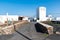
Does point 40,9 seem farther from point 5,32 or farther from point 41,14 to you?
point 5,32

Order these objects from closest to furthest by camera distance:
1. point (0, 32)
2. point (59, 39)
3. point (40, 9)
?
point (59, 39) → point (0, 32) → point (40, 9)

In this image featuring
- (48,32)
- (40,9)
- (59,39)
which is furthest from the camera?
(40,9)

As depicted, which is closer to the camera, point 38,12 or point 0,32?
point 0,32

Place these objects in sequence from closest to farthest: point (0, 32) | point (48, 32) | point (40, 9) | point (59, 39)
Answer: point (59, 39)
point (48, 32)
point (0, 32)
point (40, 9)

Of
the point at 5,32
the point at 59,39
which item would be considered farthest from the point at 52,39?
the point at 5,32

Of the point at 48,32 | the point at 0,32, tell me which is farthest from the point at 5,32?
the point at 48,32

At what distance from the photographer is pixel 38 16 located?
64.1 meters

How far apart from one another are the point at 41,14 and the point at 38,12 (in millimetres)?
2225

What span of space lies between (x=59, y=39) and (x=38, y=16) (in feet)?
191

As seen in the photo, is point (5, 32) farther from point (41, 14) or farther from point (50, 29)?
point (41, 14)

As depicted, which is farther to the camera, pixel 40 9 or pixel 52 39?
pixel 40 9

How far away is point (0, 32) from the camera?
928 centimetres

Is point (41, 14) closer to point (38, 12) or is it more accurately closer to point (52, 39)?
point (38, 12)

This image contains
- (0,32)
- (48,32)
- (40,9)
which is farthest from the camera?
(40,9)
